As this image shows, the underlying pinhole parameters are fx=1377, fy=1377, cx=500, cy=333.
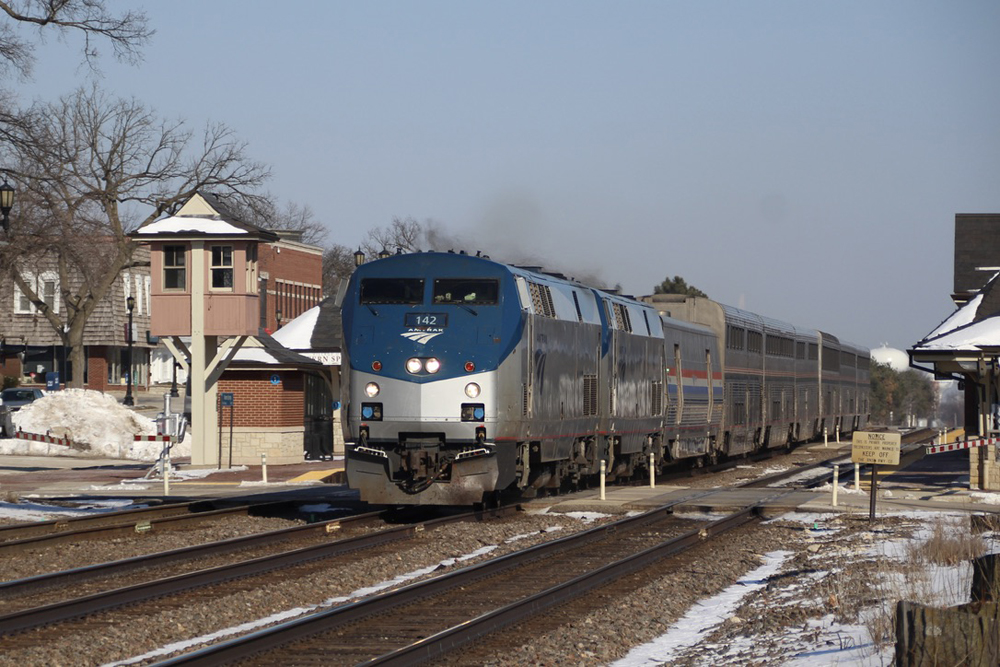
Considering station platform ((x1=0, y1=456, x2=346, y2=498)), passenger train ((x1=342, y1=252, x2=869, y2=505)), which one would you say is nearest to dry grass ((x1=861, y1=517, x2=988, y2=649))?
passenger train ((x1=342, y1=252, x2=869, y2=505))

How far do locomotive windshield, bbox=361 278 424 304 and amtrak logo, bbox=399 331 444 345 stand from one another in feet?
1.77

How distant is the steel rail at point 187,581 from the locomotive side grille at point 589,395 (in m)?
4.84

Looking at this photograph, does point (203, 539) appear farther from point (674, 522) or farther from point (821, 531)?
point (821, 531)

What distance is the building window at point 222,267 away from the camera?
33.1m

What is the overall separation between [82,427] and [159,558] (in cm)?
2850

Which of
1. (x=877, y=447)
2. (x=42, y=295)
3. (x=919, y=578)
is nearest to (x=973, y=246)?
(x=877, y=447)

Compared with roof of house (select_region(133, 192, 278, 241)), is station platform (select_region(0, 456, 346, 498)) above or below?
below

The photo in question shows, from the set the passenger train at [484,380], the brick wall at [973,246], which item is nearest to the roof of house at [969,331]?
the passenger train at [484,380]

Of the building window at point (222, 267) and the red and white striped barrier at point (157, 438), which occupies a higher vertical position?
the building window at point (222, 267)

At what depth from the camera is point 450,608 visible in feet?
41.4

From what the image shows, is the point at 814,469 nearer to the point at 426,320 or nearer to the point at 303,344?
the point at 303,344

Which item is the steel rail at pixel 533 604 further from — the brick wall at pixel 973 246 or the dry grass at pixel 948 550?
the brick wall at pixel 973 246

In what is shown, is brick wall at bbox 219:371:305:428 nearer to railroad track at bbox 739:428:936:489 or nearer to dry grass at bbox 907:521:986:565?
railroad track at bbox 739:428:936:489

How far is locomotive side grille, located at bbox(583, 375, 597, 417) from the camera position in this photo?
23.2 meters
